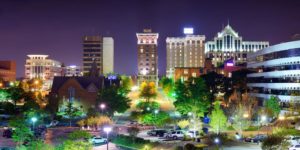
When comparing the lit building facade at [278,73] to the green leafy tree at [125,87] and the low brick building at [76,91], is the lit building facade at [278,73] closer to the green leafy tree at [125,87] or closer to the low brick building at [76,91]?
the green leafy tree at [125,87]

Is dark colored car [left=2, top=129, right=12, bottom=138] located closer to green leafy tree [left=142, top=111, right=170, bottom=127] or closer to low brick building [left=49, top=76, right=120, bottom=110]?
green leafy tree [left=142, top=111, right=170, bottom=127]

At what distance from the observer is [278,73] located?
80.2 metres

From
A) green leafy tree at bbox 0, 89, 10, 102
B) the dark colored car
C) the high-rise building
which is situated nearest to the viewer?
the dark colored car

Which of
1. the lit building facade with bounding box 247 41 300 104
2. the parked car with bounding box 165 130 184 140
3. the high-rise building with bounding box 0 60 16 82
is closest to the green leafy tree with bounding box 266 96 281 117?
the lit building facade with bounding box 247 41 300 104

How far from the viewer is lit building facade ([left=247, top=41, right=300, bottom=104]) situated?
241ft

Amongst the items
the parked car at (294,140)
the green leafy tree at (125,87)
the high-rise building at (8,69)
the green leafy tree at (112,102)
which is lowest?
the parked car at (294,140)

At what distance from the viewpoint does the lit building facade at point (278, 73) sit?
241ft

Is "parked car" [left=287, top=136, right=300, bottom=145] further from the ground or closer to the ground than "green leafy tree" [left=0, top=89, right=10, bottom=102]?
closer to the ground

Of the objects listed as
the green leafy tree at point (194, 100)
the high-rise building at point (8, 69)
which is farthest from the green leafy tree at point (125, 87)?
the high-rise building at point (8, 69)

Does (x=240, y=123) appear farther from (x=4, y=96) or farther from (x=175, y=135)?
A: (x=4, y=96)

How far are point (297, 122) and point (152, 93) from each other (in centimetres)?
5187

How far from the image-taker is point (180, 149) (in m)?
35.9

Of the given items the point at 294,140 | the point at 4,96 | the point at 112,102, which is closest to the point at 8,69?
the point at 4,96

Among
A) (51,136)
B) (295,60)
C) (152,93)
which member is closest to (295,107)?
(295,60)
